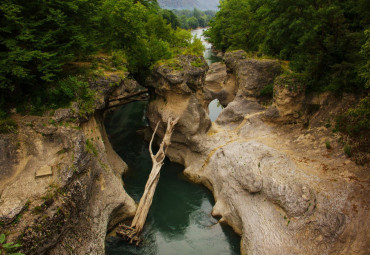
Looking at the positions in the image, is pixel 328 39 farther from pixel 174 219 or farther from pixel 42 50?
pixel 42 50

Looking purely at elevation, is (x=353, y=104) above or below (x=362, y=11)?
below

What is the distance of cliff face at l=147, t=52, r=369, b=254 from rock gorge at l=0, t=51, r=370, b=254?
0.17ft

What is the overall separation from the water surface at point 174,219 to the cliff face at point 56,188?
95.8 inches

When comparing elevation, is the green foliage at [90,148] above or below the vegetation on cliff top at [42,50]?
below

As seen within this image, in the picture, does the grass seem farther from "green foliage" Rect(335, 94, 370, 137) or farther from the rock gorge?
"green foliage" Rect(335, 94, 370, 137)

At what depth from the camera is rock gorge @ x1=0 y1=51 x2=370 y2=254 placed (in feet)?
33.8

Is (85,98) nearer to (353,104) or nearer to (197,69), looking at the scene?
(197,69)

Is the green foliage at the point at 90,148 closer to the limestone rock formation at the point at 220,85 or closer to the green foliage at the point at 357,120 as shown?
the limestone rock formation at the point at 220,85

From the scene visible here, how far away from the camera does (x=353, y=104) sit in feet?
46.1

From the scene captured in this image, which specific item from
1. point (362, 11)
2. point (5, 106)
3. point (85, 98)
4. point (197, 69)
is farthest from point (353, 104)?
point (5, 106)

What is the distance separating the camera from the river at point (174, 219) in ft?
44.7

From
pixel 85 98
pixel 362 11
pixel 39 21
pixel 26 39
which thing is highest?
pixel 362 11

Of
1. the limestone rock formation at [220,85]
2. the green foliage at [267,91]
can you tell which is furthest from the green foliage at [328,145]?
the limestone rock formation at [220,85]

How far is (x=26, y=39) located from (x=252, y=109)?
56.4 ft
